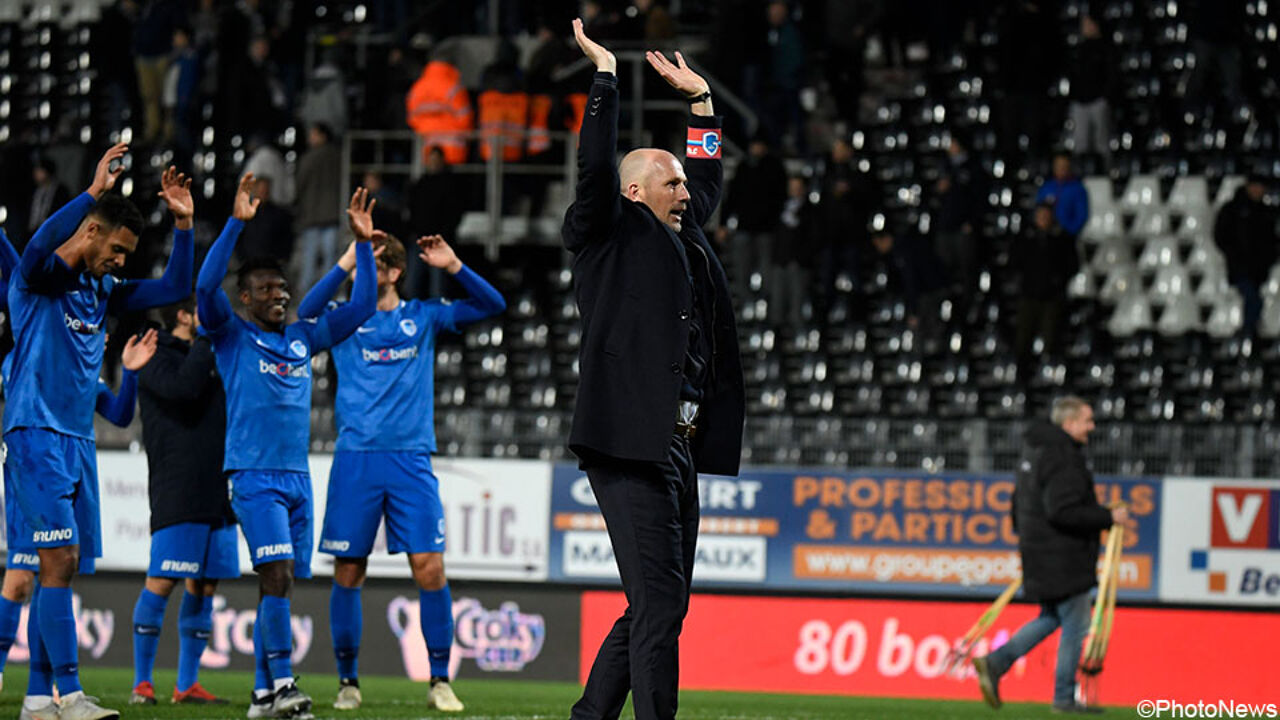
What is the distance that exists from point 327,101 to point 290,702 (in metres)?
12.8

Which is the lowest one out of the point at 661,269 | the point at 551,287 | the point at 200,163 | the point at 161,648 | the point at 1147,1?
the point at 161,648

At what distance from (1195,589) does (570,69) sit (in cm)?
887

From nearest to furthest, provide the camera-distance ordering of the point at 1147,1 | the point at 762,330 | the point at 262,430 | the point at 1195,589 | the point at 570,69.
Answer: the point at 262,430 < the point at 1195,589 < the point at 762,330 < the point at 570,69 < the point at 1147,1

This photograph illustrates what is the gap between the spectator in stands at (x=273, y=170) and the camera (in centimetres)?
2008

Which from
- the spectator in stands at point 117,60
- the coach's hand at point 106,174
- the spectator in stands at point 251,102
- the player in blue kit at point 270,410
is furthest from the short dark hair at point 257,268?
the spectator in stands at point 117,60

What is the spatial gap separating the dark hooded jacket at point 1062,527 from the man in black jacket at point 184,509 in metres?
5.18

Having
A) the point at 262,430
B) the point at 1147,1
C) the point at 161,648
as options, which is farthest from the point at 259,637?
the point at 1147,1

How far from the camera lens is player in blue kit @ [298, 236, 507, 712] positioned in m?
10.4

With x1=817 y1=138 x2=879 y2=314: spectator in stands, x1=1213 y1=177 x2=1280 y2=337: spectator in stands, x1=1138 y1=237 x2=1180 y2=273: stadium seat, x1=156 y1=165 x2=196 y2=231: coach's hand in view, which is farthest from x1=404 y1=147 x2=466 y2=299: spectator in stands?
x1=156 y1=165 x2=196 y2=231: coach's hand

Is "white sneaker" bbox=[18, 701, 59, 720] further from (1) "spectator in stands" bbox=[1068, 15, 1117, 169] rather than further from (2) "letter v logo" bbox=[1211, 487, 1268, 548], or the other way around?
(1) "spectator in stands" bbox=[1068, 15, 1117, 169]

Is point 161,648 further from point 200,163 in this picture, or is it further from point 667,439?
point 667,439

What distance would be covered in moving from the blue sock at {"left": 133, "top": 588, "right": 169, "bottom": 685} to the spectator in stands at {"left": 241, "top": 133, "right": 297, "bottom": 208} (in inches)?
385

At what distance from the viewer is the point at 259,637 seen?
32.5 feet

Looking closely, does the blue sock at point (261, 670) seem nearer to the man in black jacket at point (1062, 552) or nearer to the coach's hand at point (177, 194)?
the coach's hand at point (177, 194)
